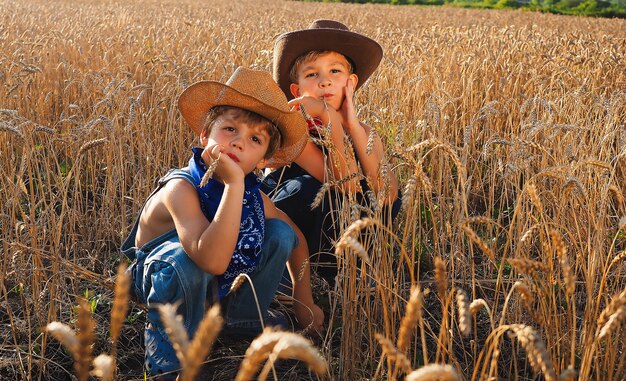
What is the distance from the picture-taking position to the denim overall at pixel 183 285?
6.72 feet

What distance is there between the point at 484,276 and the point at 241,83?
4.16 feet

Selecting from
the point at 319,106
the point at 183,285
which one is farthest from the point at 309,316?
the point at 319,106

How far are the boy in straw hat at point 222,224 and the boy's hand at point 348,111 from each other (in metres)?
0.31

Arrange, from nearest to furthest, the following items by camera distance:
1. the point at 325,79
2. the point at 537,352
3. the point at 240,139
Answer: the point at 537,352 < the point at 240,139 < the point at 325,79

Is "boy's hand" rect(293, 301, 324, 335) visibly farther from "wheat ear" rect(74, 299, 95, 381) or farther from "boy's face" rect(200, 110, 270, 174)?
"wheat ear" rect(74, 299, 95, 381)

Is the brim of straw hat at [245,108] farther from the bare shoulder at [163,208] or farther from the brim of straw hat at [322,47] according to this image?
the brim of straw hat at [322,47]

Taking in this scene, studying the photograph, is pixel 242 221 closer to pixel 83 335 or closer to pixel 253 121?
pixel 253 121

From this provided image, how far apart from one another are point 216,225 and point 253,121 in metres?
0.43

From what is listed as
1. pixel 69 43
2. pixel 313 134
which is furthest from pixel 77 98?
pixel 313 134

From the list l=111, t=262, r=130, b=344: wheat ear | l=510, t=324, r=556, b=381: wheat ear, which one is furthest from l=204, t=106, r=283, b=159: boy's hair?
l=111, t=262, r=130, b=344: wheat ear

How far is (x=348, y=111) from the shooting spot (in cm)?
266

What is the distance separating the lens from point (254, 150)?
221 centimetres

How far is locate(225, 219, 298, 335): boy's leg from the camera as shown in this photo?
7.38 feet

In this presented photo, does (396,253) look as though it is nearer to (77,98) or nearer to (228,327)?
(228,327)
